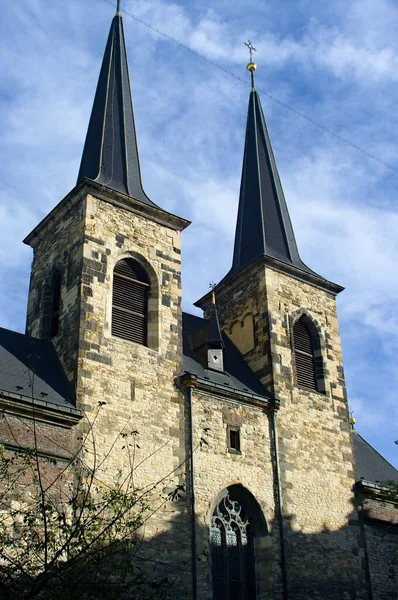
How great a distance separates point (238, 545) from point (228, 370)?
15.5 ft

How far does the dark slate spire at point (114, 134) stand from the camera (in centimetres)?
2166

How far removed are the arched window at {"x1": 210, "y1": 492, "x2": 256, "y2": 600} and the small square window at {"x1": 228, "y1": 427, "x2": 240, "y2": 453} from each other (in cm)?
106

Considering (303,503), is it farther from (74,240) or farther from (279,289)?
(74,240)

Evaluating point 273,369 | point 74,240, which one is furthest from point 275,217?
point 74,240

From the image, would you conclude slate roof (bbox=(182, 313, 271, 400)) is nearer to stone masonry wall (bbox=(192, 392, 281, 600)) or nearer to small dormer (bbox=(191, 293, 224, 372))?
small dormer (bbox=(191, 293, 224, 372))

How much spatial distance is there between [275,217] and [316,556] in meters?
10.9

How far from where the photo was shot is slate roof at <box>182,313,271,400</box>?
65.8 feet

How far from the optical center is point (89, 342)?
17859mm

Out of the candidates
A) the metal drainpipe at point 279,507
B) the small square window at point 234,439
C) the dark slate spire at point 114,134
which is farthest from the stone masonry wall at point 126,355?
the metal drainpipe at point 279,507

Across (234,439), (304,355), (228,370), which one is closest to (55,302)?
(228,370)

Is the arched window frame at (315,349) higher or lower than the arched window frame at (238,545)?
higher

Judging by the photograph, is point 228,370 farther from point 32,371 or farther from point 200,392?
point 32,371

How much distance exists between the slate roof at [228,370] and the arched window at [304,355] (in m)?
1.40

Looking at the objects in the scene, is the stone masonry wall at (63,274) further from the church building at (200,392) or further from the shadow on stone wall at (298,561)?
the shadow on stone wall at (298,561)
